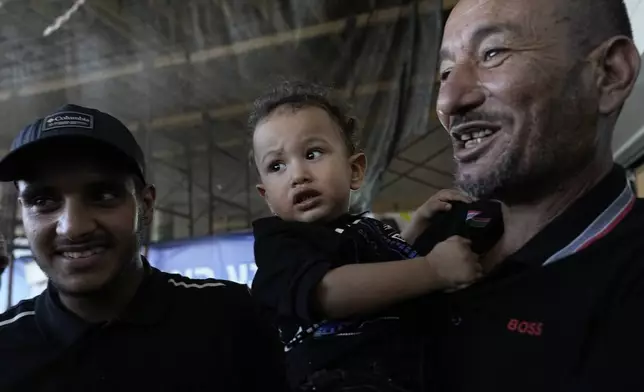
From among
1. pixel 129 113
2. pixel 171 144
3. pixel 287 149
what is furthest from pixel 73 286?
pixel 171 144

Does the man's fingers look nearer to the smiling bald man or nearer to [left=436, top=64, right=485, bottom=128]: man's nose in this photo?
the smiling bald man

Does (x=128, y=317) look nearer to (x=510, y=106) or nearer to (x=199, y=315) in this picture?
(x=199, y=315)

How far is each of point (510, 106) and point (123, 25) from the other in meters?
2.50

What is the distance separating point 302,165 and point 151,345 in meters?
0.35

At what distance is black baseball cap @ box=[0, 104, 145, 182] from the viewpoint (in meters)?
0.86

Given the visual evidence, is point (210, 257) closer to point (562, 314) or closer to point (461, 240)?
point (461, 240)

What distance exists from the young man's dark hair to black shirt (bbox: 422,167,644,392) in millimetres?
447

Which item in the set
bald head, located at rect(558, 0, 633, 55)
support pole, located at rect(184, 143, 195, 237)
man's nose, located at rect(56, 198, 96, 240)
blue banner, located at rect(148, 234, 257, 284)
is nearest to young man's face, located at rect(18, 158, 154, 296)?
man's nose, located at rect(56, 198, 96, 240)

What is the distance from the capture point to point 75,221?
0.83m

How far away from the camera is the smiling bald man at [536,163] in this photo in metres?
0.64

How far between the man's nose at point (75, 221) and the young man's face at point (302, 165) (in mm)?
289

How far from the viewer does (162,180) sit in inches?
163

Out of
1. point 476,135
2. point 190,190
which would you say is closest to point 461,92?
point 476,135

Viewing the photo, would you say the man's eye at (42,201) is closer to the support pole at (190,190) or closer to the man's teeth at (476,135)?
the man's teeth at (476,135)
